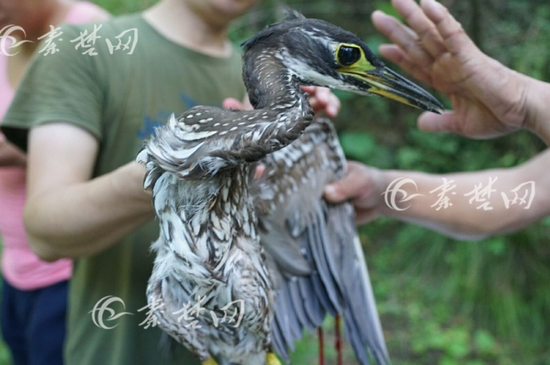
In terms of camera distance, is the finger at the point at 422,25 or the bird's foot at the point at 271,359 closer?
the bird's foot at the point at 271,359

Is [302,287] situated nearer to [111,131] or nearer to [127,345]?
[127,345]

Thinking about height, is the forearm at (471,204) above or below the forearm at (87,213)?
below

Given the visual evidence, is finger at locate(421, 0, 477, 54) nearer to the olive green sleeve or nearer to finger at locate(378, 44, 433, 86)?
finger at locate(378, 44, 433, 86)

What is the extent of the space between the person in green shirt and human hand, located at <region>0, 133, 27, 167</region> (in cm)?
9

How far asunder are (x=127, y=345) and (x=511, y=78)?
834 mm

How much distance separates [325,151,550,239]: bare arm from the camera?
3.31ft

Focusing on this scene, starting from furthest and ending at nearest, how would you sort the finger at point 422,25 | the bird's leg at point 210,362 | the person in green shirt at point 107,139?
the finger at point 422,25
the person in green shirt at point 107,139
the bird's leg at point 210,362

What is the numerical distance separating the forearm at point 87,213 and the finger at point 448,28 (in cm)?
57

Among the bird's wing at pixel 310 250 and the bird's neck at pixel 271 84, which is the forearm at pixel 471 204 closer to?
the bird's wing at pixel 310 250

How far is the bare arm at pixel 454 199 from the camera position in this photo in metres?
1.01

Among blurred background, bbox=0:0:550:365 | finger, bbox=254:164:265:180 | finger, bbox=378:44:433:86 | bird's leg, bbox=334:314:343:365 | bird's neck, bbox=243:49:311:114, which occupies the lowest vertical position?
blurred background, bbox=0:0:550:365

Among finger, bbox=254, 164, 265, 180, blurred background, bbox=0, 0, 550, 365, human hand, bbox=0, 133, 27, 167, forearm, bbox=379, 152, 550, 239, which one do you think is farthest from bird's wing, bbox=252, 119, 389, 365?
blurred background, bbox=0, 0, 550, 365

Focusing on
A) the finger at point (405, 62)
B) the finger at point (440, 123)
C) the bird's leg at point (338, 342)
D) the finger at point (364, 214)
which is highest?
the finger at point (405, 62)

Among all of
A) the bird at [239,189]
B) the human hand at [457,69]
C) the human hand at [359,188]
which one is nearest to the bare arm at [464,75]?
the human hand at [457,69]
